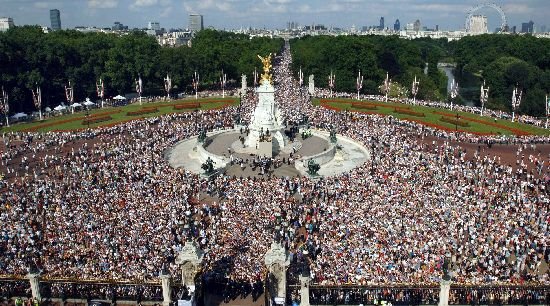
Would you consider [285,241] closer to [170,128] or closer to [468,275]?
[468,275]

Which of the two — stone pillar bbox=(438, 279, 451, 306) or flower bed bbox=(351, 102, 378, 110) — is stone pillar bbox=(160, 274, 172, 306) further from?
flower bed bbox=(351, 102, 378, 110)

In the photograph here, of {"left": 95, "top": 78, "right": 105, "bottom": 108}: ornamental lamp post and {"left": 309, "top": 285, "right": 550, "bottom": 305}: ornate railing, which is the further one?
{"left": 95, "top": 78, "right": 105, "bottom": 108}: ornamental lamp post

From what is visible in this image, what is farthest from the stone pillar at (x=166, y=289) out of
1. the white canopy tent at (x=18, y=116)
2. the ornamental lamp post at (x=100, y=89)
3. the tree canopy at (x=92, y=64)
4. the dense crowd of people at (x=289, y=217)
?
the tree canopy at (x=92, y=64)

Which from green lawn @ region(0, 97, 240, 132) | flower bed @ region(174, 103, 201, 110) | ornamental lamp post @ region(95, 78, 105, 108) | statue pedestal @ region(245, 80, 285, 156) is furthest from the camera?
flower bed @ region(174, 103, 201, 110)

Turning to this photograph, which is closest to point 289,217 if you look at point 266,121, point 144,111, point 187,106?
point 266,121

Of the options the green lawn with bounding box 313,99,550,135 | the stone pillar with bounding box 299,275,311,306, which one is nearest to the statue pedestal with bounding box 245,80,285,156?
the green lawn with bounding box 313,99,550,135

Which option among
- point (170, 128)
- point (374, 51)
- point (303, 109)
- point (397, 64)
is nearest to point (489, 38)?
point (397, 64)

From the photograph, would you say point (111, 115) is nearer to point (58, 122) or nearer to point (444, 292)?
point (58, 122)

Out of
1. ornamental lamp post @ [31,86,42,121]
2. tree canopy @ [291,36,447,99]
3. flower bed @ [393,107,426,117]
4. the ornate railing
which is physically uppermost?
tree canopy @ [291,36,447,99]
